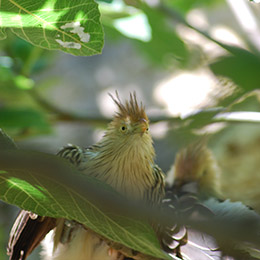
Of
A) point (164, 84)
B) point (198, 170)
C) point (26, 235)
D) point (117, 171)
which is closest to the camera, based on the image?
point (26, 235)

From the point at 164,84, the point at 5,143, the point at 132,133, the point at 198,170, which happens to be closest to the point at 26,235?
the point at 132,133

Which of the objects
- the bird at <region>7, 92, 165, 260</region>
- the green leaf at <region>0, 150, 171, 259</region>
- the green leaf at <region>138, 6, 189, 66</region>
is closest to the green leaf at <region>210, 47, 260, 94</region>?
the green leaf at <region>138, 6, 189, 66</region>

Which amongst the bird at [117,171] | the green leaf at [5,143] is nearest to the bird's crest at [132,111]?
the bird at [117,171]

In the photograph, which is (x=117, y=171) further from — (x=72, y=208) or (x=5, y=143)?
(x=5, y=143)

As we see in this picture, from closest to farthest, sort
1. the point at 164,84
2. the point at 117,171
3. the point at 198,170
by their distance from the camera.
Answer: the point at 117,171, the point at 198,170, the point at 164,84

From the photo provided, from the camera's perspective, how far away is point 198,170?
9.46 ft

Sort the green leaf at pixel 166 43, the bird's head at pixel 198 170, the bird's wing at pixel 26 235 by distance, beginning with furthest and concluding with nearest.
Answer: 1. the bird's head at pixel 198 170
2. the bird's wing at pixel 26 235
3. the green leaf at pixel 166 43

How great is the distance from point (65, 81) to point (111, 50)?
0.69 metres

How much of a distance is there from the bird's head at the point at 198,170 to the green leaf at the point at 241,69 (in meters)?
2.33

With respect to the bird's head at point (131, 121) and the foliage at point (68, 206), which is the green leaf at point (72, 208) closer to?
the foliage at point (68, 206)

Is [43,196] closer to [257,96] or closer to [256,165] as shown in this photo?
[257,96]

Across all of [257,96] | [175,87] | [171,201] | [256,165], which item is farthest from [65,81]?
[257,96]

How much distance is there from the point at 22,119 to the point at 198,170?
132 cm

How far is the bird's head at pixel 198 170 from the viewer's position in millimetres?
2785
